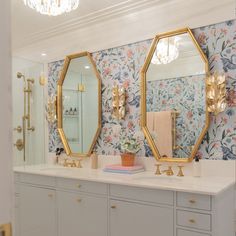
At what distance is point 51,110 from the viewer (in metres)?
3.71

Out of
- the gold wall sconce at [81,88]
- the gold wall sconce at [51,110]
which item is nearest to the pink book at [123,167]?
the gold wall sconce at [81,88]

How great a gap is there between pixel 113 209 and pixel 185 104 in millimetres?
1103

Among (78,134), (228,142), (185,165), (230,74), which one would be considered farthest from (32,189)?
(230,74)

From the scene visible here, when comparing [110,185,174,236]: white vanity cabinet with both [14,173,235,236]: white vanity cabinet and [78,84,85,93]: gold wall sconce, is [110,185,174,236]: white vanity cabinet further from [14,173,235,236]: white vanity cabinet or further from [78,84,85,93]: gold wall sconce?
[78,84,85,93]: gold wall sconce

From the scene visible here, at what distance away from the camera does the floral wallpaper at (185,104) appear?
2533 millimetres

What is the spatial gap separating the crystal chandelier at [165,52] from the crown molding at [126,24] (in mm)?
127

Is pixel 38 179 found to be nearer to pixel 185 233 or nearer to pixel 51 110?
pixel 51 110

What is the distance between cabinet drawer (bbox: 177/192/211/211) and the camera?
1924 millimetres

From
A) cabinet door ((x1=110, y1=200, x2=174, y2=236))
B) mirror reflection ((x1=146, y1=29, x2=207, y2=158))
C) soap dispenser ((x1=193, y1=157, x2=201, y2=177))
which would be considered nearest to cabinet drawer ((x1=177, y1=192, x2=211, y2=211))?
cabinet door ((x1=110, y1=200, x2=174, y2=236))

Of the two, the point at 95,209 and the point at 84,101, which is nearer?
the point at 95,209

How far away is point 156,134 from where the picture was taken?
279 cm

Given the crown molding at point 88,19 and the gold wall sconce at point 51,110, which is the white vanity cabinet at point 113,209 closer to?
the gold wall sconce at point 51,110

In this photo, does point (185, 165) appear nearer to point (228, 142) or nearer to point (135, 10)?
point (228, 142)

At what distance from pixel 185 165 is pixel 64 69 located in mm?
1892
